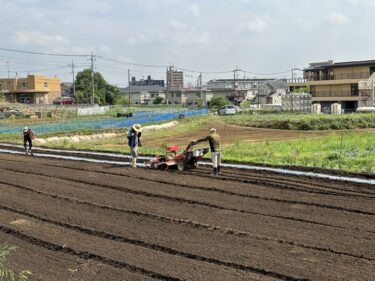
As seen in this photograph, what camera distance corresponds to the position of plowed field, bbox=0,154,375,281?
7.96 meters

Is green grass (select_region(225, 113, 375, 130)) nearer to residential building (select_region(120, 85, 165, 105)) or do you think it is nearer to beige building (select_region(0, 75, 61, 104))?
beige building (select_region(0, 75, 61, 104))

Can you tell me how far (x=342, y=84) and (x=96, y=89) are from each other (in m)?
64.9

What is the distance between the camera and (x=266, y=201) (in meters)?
12.5

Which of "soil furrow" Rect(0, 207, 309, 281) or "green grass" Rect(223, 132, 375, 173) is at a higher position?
"green grass" Rect(223, 132, 375, 173)

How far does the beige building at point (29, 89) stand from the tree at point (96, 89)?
1312cm

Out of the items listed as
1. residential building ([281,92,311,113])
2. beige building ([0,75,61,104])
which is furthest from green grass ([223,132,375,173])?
beige building ([0,75,61,104])

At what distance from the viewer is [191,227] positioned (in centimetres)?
1039

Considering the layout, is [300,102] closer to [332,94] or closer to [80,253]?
[332,94]

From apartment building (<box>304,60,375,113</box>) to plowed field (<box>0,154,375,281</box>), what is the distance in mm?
52512

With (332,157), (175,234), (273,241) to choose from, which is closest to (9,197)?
(175,234)

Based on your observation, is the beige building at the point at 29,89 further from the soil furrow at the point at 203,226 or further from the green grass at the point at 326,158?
the soil furrow at the point at 203,226

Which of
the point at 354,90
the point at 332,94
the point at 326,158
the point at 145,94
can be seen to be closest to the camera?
the point at 326,158

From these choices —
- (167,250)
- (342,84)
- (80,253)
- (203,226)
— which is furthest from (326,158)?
(342,84)

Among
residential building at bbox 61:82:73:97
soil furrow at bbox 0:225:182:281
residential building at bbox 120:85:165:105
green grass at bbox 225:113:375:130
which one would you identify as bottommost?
soil furrow at bbox 0:225:182:281
